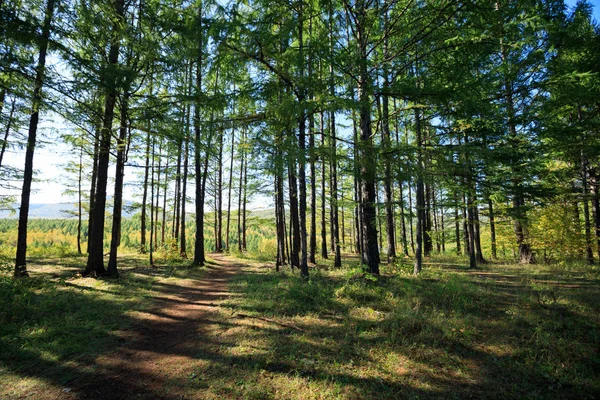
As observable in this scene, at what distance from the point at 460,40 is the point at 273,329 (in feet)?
29.3

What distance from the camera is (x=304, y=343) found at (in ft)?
15.6

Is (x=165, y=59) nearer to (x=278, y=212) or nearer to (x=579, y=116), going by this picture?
(x=278, y=212)

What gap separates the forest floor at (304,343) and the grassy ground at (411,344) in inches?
1.0

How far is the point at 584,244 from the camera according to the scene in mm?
12211

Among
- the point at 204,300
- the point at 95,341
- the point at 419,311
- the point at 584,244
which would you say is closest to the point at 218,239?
the point at 204,300

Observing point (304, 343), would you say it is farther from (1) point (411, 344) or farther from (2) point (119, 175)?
(2) point (119, 175)

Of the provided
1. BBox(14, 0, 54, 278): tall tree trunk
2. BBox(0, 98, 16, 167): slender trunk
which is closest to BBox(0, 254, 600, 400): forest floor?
BBox(14, 0, 54, 278): tall tree trunk

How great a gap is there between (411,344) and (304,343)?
2.04 meters

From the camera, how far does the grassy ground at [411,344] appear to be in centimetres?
362

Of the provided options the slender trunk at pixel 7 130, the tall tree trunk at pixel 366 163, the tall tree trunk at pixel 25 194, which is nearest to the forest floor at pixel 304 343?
the tall tree trunk at pixel 366 163

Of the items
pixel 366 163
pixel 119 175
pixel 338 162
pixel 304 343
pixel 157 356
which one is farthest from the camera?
pixel 119 175

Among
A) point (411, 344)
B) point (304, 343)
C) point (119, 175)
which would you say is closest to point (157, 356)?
point (304, 343)

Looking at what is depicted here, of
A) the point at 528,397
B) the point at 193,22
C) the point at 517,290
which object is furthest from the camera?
the point at 517,290

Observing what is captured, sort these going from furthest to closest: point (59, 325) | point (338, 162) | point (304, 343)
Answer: point (338, 162) < point (59, 325) < point (304, 343)
